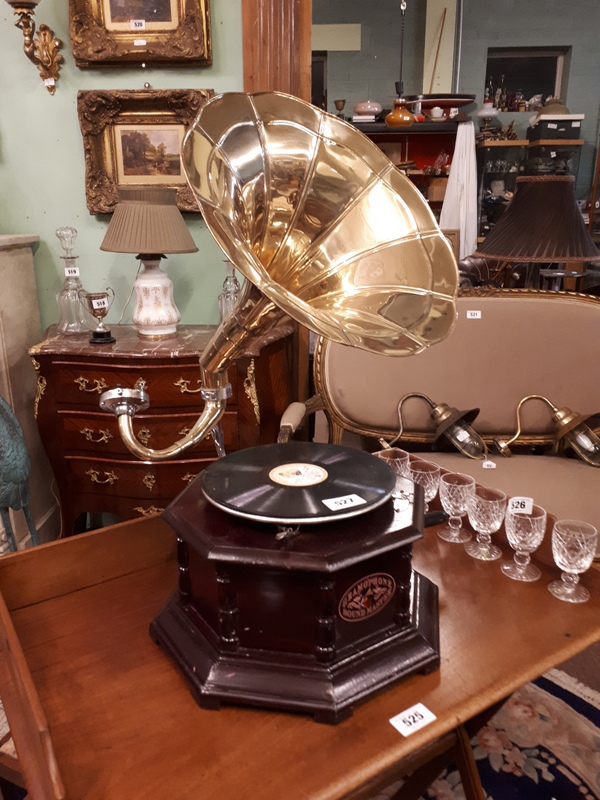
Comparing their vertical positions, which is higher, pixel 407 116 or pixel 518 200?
pixel 407 116

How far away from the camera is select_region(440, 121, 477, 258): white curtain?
16.5 ft

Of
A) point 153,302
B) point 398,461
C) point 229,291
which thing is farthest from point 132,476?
point 398,461

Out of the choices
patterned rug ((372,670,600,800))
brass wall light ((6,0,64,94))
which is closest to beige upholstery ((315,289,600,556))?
patterned rug ((372,670,600,800))

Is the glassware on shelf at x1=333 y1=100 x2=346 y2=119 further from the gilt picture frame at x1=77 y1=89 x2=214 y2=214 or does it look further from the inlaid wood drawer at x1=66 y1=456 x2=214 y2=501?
the inlaid wood drawer at x1=66 y1=456 x2=214 y2=501

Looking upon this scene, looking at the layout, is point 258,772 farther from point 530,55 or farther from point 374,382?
point 530,55

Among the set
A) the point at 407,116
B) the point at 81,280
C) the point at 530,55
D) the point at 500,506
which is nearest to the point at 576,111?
the point at 530,55

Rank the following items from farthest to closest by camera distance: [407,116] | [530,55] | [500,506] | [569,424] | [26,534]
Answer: [530,55] < [407,116] < [26,534] < [569,424] < [500,506]

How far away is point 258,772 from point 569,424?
163 centimetres

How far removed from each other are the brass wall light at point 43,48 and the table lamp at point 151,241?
1.79 ft

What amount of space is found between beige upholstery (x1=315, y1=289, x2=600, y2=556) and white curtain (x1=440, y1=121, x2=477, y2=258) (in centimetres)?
305

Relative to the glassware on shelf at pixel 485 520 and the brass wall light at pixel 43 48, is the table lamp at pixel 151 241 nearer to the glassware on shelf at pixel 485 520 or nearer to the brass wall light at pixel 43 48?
the brass wall light at pixel 43 48

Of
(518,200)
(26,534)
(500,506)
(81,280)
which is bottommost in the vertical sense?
(26,534)

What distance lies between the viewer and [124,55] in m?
2.15

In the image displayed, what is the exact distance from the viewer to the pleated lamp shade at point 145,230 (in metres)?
1.95
